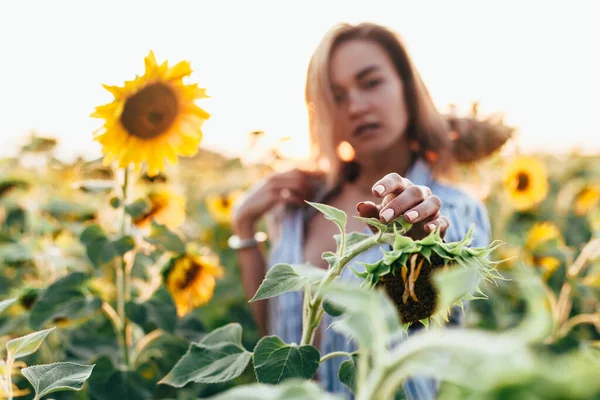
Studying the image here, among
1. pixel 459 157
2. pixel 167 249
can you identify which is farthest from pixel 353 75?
pixel 167 249

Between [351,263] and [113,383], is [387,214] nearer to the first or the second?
[113,383]

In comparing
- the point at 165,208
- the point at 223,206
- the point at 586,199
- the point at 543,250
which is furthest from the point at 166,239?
the point at 586,199

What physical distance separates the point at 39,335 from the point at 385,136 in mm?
1306

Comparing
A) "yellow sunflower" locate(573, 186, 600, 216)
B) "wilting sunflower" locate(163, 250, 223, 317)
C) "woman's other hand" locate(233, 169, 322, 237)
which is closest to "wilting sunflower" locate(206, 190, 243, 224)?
"woman's other hand" locate(233, 169, 322, 237)

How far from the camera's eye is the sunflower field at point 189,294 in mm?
282

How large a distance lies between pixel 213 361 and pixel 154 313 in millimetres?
479

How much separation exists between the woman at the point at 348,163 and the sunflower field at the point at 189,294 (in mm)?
243

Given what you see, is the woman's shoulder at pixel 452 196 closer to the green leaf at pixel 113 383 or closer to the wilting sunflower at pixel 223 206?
the green leaf at pixel 113 383

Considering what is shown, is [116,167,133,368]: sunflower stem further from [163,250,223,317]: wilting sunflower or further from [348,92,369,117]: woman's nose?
[348,92,369,117]: woman's nose

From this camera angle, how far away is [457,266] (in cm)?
53

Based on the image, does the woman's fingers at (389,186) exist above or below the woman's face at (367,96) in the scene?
below

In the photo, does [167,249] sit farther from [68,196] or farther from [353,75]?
[68,196]

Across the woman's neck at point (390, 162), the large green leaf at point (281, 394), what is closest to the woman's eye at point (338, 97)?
the woman's neck at point (390, 162)

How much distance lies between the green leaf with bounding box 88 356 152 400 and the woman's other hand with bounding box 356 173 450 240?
23.6 inches
